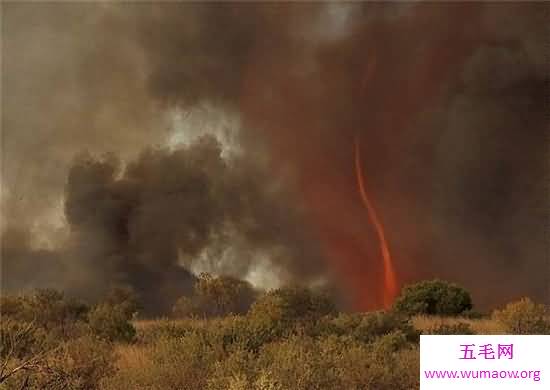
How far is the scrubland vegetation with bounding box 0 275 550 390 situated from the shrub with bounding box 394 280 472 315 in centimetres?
5

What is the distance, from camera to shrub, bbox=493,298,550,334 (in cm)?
2177

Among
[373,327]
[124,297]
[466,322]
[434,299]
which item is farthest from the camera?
[434,299]

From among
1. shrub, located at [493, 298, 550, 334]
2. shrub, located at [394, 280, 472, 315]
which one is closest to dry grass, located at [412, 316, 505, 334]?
shrub, located at [493, 298, 550, 334]

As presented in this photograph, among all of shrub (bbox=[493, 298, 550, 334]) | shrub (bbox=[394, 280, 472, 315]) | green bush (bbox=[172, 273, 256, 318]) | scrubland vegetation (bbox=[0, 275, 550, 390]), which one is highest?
shrub (bbox=[394, 280, 472, 315])

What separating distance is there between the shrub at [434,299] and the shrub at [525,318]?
15.7 feet

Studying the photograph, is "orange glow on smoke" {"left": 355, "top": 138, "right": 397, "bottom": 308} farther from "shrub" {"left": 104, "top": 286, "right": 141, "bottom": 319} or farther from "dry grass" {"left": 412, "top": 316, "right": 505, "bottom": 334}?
"shrub" {"left": 104, "top": 286, "right": 141, "bottom": 319}

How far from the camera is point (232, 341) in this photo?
608 inches

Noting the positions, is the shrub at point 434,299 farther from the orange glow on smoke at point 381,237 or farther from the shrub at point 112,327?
the shrub at point 112,327

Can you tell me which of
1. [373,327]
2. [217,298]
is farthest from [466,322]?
[217,298]

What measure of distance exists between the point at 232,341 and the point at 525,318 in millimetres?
11191

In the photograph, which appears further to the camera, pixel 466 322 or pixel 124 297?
pixel 124 297

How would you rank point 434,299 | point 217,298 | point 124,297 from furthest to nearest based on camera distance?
1. point 434,299
2. point 124,297
3. point 217,298

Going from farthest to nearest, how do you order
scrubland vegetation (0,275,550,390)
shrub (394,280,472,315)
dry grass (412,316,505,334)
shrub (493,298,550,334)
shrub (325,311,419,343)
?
1. shrub (394,280,472,315)
2. shrub (493,298,550,334)
3. dry grass (412,316,505,334)
4. shrub (325,311,419,343)
5. scrubland vegetation (0,275,550,390)

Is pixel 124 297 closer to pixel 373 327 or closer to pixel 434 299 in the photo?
pixel 373 327
